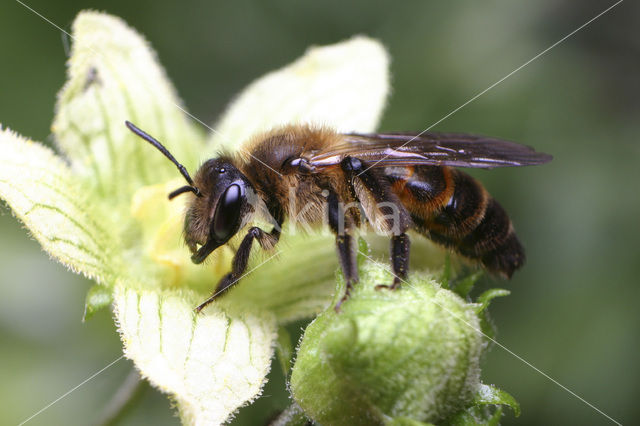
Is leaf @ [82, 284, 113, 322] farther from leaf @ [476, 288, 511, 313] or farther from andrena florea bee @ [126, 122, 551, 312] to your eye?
leaf @ [476, 288, 511, 313]

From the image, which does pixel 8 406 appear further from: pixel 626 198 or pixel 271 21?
pixel 626 198

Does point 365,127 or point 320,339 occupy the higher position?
point 365,127

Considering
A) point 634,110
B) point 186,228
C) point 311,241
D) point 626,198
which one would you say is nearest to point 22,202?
point 186,228

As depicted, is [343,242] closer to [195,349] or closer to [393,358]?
[393,358]

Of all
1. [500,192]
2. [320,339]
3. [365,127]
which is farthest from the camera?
[500,192]

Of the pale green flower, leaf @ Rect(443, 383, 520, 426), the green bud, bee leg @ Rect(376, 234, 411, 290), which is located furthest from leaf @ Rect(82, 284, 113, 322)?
leaf @ Rect(443, 383, 520, 426)

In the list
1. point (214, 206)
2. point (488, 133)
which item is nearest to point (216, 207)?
point (214, 206)
